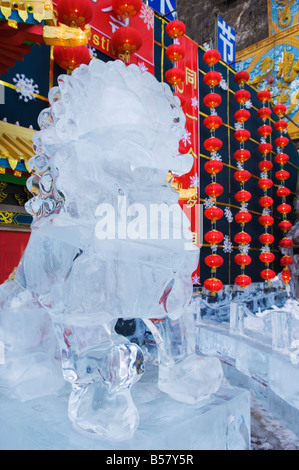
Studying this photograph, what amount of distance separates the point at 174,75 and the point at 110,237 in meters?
2.89

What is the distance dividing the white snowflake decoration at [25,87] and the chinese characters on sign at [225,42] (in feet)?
9.52

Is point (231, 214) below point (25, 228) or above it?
above

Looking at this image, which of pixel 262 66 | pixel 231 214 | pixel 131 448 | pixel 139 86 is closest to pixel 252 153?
pixel 231 214

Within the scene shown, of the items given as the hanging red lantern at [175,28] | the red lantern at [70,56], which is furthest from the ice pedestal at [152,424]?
the hanging red lantern at [175,28]

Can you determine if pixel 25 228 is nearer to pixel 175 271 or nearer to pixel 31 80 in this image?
pixel 31 80

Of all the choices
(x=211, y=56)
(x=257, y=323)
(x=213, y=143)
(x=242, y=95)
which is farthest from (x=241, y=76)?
(x=257, y=323)

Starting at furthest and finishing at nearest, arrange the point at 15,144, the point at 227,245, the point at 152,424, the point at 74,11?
1. the point at 227,245
2. the point at 74,11
3. the point at 15,144
4. the point at 152,424

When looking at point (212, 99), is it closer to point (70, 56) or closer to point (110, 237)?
point (70, 56)

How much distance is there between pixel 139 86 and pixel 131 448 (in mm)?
694

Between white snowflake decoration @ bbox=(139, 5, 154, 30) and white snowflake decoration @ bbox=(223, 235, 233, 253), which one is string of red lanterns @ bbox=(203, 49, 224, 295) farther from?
white snowflake decoration @ bbox=(139, 5, 154, 30)

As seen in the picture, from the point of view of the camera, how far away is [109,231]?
2.00 feet

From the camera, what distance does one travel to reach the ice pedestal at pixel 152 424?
535 mm

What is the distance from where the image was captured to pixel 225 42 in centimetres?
433

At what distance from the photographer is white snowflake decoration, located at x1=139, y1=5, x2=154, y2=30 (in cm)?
311
